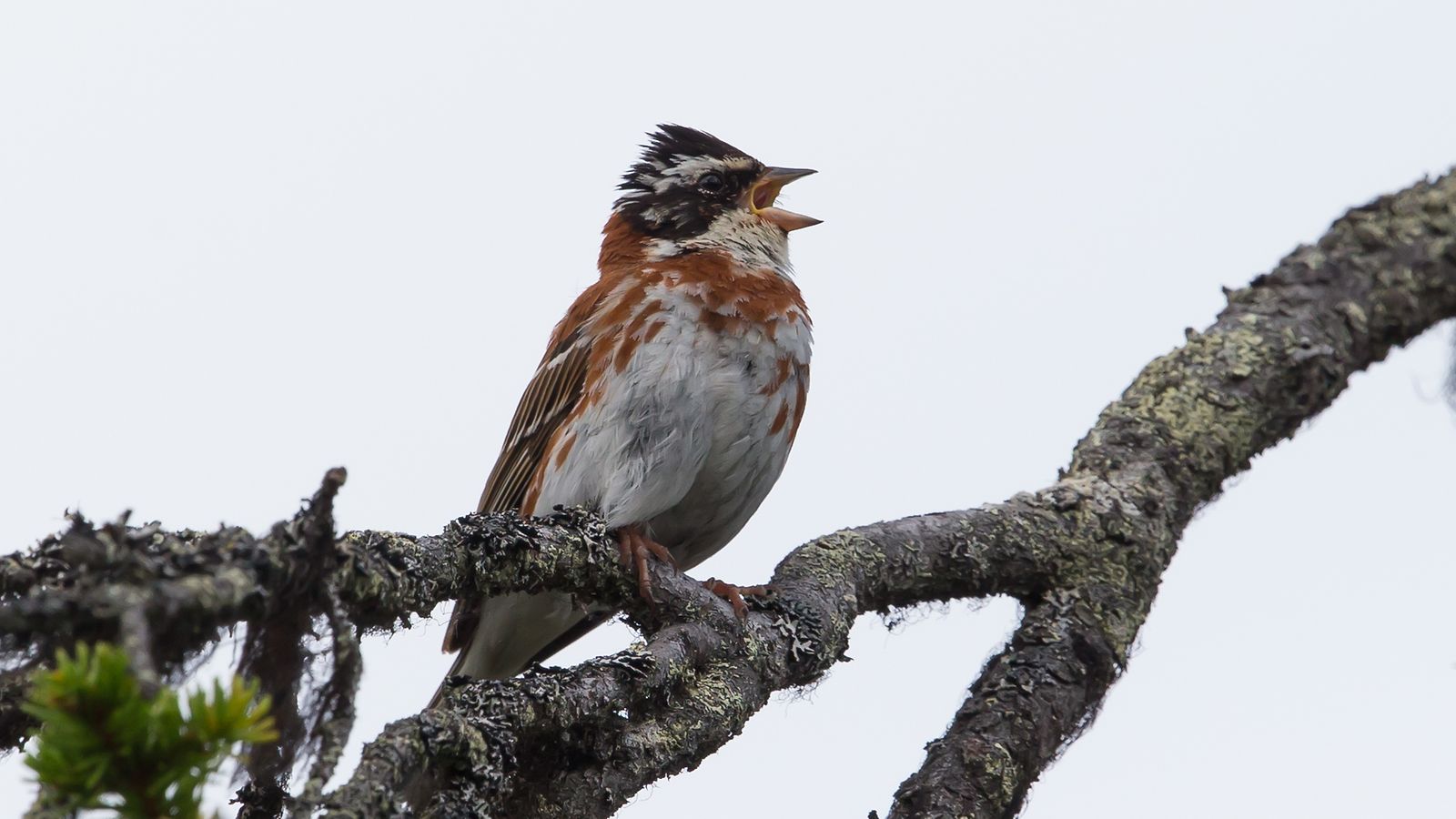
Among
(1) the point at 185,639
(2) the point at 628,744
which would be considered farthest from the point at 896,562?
(1) the point at 185,639

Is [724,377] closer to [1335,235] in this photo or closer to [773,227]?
[773,227]

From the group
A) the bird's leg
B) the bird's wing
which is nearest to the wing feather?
the bird's wing

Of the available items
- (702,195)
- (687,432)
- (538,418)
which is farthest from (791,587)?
(702,195)

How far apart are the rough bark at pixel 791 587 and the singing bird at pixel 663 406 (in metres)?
0.61

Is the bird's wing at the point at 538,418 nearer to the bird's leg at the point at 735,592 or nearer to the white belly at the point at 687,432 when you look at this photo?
the white belly at the point at 687,432

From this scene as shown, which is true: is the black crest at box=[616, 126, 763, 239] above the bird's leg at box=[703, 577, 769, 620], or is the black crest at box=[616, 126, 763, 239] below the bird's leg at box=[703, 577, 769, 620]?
above

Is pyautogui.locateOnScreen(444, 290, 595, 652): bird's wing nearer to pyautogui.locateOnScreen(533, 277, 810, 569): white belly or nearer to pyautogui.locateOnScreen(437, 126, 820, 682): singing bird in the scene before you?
pyautogui.locateOnScreen(437, 126, 820, 682): singing bird

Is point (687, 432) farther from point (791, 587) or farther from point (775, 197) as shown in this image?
point (775, 197)

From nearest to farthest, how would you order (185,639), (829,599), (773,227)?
(185,639)
(829,599)
(773,227)

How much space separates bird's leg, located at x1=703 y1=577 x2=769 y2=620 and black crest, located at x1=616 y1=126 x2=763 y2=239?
7.04 ft

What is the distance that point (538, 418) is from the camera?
583 cm

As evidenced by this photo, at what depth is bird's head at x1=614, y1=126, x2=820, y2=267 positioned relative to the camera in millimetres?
6238

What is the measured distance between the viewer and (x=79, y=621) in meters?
2.02

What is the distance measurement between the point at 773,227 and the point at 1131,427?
2.00 meters
